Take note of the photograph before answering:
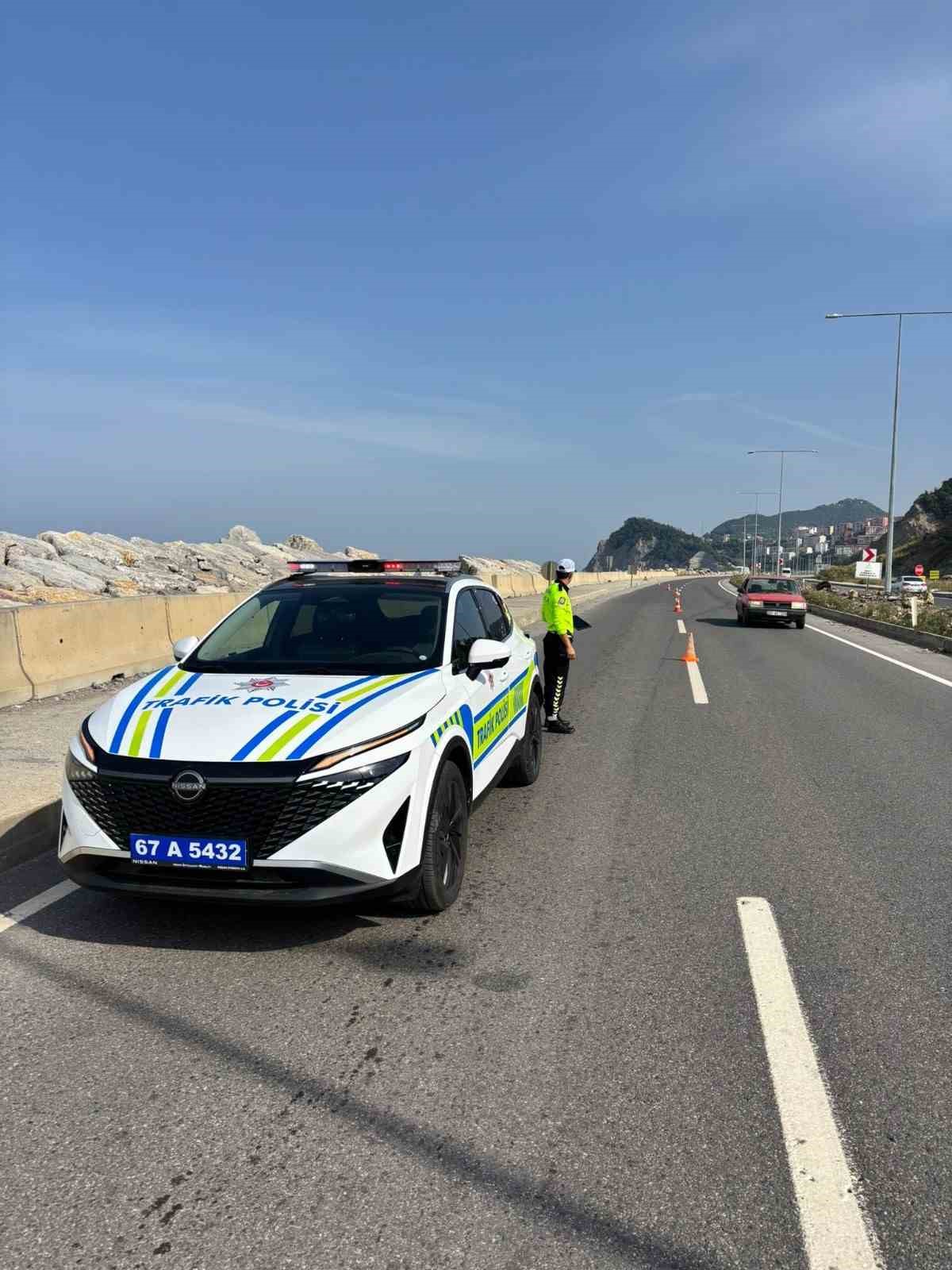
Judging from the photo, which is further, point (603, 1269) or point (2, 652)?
point (2, 652)

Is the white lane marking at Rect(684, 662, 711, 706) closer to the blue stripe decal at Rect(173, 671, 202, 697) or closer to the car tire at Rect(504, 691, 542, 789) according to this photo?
the car tire at Rect(504, 691, 542, 789)

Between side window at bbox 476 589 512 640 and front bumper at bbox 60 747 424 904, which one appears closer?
front bumper at bbox 60 747 424 904

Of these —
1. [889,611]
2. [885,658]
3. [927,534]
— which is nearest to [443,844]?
[885,658]

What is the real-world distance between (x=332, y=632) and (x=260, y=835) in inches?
74.6

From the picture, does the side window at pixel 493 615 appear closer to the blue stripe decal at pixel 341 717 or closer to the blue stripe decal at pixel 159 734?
the blue stripe decal at pixel 341 717

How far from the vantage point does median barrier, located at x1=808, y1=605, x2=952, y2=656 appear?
61.3ft

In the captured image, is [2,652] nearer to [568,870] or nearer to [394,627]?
[394,627]

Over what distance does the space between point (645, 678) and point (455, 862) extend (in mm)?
9486

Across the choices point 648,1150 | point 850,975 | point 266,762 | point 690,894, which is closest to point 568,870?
point 690,894

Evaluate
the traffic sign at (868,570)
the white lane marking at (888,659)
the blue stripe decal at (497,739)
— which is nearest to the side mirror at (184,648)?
the blue stripe decal at (497,739)

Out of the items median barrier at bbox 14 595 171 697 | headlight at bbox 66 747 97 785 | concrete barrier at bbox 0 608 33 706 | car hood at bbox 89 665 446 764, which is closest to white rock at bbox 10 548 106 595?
median barrier at bbox 14 595 171 697

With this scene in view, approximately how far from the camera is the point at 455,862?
4.62 metres

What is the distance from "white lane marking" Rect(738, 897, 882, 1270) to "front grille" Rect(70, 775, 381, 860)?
1784 mm

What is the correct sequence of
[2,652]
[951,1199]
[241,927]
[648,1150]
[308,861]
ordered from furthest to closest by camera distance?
[2,652] < [241,927] < [308,861] < [648,1150] < [951,1199]
